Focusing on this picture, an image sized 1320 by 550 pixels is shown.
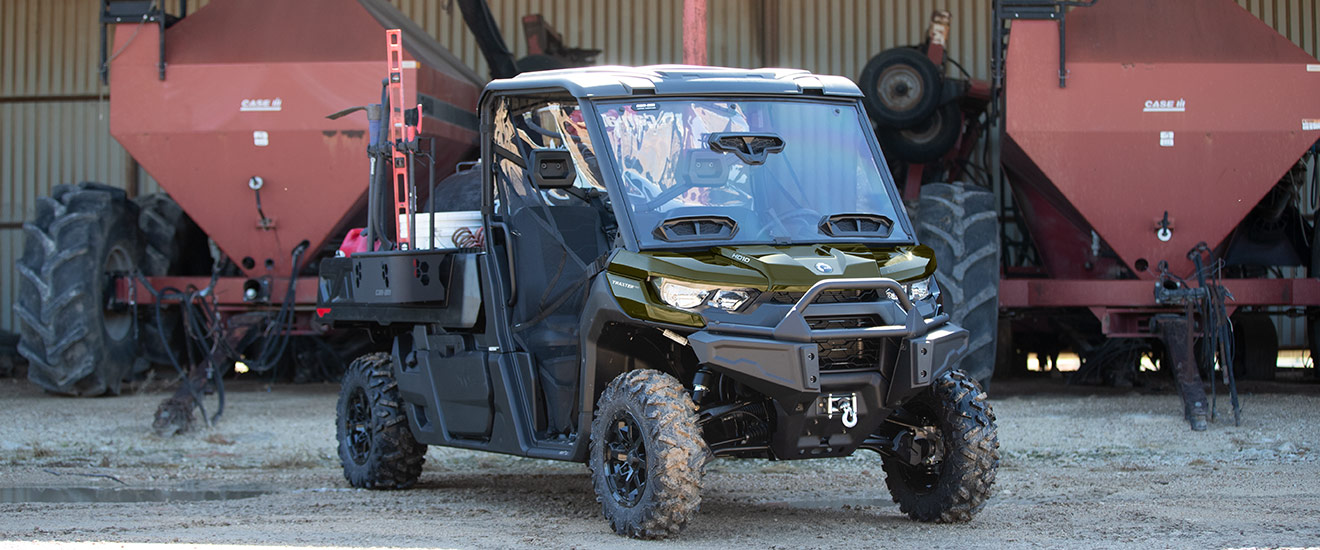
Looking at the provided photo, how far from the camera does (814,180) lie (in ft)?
20.5

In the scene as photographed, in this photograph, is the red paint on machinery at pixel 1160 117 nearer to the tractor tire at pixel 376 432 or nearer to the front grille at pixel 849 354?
the tractor tire at pixel 376 432

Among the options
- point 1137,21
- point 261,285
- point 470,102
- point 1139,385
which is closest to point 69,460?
point 261,285

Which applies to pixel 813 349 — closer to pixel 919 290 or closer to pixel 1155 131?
pixel 919 290

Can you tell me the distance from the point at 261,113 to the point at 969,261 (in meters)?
5.18

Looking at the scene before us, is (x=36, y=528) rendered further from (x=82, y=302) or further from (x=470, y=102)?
(x=470, y=102)

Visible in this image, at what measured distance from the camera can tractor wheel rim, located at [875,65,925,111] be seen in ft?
42.8

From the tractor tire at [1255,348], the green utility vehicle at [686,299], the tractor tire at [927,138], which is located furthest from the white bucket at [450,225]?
the tractor tire at [1255,348]

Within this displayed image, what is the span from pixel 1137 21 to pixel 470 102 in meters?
5.23

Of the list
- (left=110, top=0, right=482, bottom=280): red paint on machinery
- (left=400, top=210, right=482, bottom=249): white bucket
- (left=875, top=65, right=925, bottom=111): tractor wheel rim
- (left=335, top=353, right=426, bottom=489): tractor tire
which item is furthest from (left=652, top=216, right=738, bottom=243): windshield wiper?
→ (left=875, top=65, right=925, bottom=111): tractor wheel rim

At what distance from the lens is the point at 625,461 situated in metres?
5.90

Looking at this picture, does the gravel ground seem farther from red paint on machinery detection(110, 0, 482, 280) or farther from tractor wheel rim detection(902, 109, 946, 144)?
tractor wheel rim detection(902, 109, 946, 144)

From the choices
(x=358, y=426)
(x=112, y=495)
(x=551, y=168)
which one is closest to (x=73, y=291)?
(x=112, y=495)

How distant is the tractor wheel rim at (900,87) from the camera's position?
13031mm

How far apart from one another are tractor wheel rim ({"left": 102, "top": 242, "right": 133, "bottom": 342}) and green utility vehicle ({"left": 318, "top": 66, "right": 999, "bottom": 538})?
5073 mm
